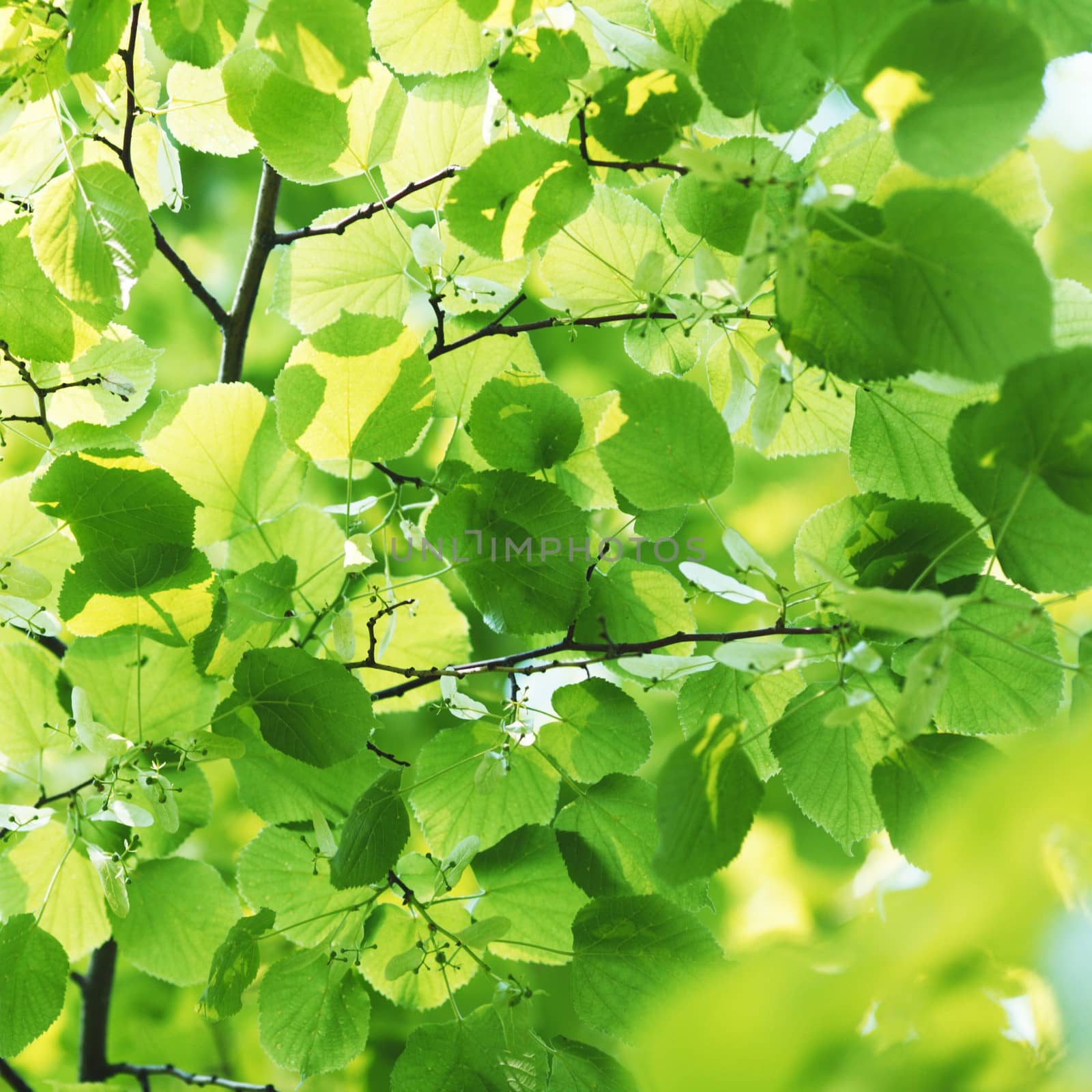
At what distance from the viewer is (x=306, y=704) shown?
722 mm

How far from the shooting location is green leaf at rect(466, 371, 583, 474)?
779 millimetres

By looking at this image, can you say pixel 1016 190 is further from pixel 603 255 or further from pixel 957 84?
pixel 603 255

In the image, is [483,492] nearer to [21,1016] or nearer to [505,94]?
[505,94]

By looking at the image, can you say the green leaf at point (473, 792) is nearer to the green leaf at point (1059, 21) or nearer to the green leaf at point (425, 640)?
the green leaf at point (425, 640)

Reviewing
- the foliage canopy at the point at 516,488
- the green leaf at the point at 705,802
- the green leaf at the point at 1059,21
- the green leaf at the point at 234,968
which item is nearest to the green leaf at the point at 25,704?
the foliage canopy at the point at 516,488

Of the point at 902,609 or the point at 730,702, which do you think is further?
the point at 730,702

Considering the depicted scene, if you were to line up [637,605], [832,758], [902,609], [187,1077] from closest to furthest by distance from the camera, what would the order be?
[902,609], [832,758], [637,605], [187,1077]

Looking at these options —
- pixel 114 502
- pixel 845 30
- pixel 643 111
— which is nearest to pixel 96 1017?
pixel 114 502

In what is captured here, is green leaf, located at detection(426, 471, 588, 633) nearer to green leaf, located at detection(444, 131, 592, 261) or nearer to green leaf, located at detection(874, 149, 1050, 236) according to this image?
green leaf, located at detection(444, 131, 592, 261)

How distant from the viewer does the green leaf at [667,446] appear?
651mm

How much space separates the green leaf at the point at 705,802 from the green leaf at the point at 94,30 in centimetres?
61

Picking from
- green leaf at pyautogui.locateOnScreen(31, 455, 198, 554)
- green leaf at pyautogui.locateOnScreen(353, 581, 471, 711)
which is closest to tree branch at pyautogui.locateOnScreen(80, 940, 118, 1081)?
green leaf at pyautogui.locateOnScreen(353, 581, 471, 711)

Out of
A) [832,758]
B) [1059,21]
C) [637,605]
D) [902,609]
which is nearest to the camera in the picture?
[902,609]

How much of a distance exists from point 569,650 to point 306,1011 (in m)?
0.37
